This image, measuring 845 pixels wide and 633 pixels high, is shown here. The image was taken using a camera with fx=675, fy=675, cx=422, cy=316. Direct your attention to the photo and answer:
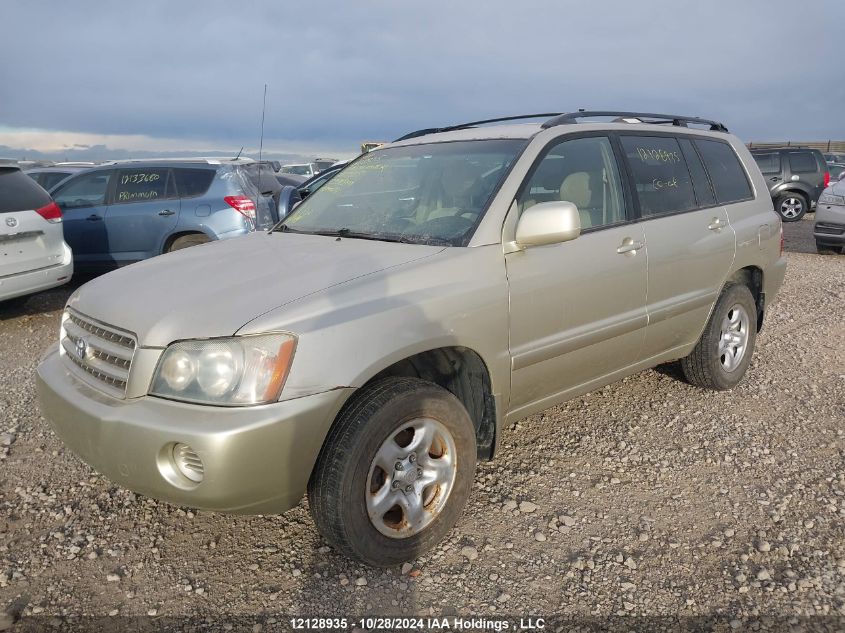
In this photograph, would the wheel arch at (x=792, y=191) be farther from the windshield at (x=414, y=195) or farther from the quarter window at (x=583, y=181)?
the windshield at (x=414, y=195)

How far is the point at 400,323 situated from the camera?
2.60m

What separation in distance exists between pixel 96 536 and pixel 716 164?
4204 mm

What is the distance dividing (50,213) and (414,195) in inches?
181

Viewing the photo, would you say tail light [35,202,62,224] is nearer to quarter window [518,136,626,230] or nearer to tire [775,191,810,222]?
quarter window [518,136,626,230]

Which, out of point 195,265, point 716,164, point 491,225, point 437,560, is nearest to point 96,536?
point 195,265

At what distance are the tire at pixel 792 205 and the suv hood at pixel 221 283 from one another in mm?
15034

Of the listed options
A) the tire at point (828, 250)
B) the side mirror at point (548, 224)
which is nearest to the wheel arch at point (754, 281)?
the side mirror at point (548, 224)

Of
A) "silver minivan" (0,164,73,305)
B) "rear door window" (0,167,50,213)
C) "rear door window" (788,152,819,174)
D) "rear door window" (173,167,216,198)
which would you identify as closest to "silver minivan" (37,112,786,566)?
"silver minivan" (0,164,73,305)

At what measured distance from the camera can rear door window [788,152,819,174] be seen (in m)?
15.2

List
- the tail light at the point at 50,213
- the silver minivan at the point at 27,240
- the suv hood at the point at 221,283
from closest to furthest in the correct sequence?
the suv hood at the point at 221,283
the silver minivan at the point at 27,240
the tail light at the point at 50,213

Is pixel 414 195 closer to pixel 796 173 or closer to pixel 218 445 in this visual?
pixel 218 445

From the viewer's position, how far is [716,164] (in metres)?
4.48

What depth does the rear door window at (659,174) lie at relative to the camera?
Answer: 3.83 meters

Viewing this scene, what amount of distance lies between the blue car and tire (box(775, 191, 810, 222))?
41.0 feet
